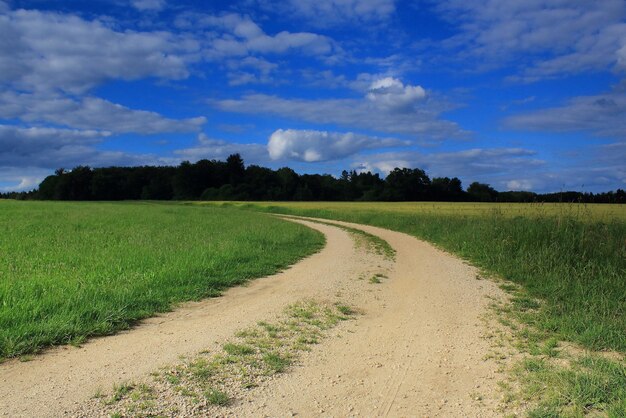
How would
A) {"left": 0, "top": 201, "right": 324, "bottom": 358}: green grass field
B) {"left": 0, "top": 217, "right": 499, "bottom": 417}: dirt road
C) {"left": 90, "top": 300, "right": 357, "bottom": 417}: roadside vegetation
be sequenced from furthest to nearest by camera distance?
{"left": 0, "top": 201, "right": 324, "bottom": 358}: green grass field → {"left": 0, "top": 217, "right": 499, "bottom": 417}: dirt road → {"left": 90, "top": 300, "right": 357, "bottom": 417}: roadside vegetation

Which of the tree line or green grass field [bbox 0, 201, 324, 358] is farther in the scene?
the tree line

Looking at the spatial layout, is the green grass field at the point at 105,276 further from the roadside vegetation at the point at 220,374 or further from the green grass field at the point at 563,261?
the green grass field at the point at 563,261

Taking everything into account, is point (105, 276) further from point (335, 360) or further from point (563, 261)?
point (563, 261)

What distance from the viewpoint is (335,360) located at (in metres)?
5.24

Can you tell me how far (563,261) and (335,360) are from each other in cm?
882

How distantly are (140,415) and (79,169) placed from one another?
12754cm

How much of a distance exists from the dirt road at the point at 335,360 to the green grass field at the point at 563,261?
4.31ft

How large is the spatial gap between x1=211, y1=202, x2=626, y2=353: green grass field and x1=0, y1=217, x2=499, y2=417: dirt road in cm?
131

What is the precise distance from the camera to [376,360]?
17.3 feet

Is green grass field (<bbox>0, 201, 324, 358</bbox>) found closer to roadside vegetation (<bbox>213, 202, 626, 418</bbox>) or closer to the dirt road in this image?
the dirt road

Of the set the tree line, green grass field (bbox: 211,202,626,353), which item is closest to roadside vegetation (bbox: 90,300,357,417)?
green grass field (bbox: 211,202,626,353)

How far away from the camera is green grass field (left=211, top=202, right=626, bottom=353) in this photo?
6.45m

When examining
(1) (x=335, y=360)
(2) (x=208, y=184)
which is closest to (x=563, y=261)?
(1) (x=335, y=360)

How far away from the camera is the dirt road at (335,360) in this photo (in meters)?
4.13
